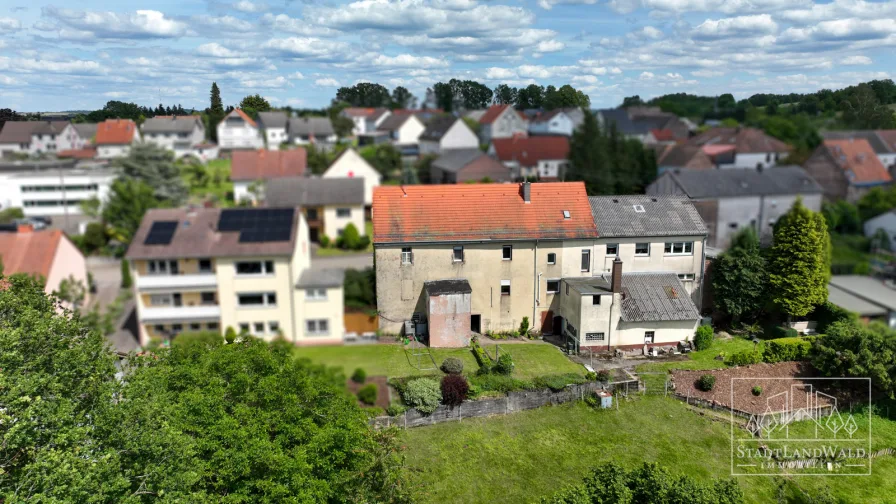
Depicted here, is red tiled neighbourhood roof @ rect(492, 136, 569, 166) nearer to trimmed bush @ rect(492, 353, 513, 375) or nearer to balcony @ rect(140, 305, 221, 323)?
trimmed bush @ rect(492, 353, 513, 375)

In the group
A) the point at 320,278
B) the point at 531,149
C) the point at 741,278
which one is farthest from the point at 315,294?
the point at 531,149

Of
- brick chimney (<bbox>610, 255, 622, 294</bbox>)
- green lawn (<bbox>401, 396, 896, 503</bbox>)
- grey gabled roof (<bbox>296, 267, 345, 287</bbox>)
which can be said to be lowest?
green lawn (<bbox>401, 396, 896, 503</bbox>)

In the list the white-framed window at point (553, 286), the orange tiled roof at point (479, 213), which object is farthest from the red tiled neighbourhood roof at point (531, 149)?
the white-framed window at point (553, 286)

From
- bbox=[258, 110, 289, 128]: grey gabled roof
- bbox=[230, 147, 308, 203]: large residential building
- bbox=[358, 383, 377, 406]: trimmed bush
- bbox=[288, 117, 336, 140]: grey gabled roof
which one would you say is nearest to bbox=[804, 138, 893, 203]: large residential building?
bbox=[358, 383, 377, 406]: trimmed bush

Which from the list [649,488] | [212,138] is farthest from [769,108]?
[212,138]

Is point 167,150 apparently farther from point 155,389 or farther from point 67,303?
point 155,389
